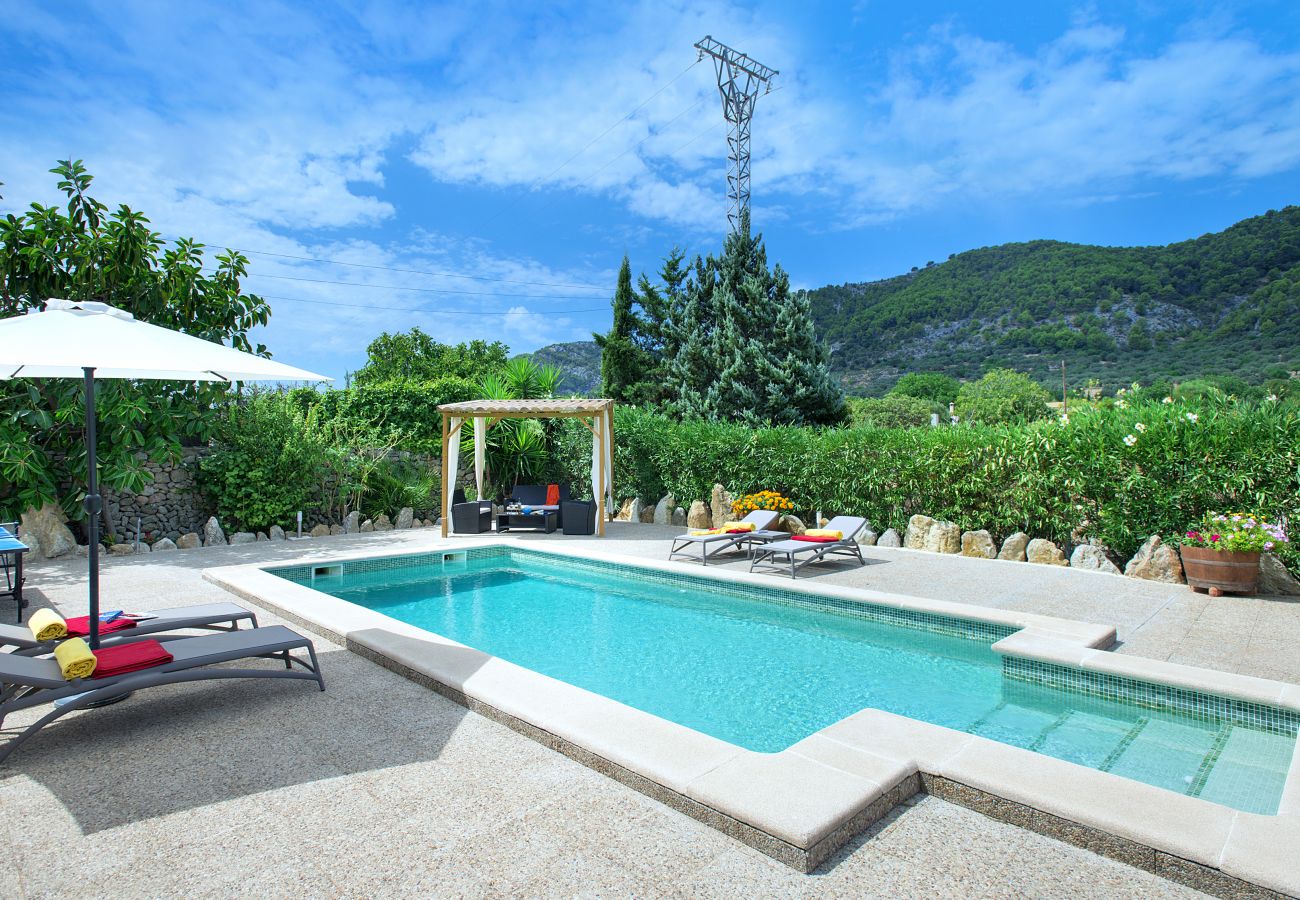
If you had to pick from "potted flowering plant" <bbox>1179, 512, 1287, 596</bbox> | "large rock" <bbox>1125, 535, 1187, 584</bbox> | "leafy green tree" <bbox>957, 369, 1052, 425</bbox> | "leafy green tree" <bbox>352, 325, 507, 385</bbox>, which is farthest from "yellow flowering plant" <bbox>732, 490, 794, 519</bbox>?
"leafy green tree" <bbox>957, 369, 1052, 425</bbox>

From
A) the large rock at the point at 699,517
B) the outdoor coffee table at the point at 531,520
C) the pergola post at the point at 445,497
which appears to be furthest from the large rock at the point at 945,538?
the pergola post at the point at 445,497

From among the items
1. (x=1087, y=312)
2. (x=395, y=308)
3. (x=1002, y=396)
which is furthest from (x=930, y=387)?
(x=395, y=308)

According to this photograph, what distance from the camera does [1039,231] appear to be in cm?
5778

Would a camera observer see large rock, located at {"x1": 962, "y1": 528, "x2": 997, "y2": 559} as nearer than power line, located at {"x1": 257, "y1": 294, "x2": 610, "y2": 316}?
Yes

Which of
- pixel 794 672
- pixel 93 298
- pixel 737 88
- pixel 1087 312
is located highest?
A: pixel 737 88

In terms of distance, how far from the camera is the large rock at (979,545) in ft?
30.0

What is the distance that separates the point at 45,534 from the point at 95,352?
814cm

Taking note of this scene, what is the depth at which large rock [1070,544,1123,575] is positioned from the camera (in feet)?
26.6

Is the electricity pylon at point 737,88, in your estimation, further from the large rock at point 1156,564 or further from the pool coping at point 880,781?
the pool coping at point 880,781

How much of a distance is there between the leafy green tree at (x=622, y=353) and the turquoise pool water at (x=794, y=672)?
14911 mm

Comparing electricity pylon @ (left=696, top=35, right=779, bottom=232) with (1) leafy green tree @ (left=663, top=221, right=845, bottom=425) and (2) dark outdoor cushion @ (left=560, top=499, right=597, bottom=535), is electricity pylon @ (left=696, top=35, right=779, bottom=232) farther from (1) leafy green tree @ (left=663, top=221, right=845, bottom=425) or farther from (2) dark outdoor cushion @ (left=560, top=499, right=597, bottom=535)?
(2) dark outdoor cushion @ (left=560, top=499, right=597, bottom=535)

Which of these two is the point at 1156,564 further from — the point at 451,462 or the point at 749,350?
the point at 749,350

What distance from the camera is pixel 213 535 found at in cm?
1112

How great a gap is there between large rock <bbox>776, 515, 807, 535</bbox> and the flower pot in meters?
4.98
